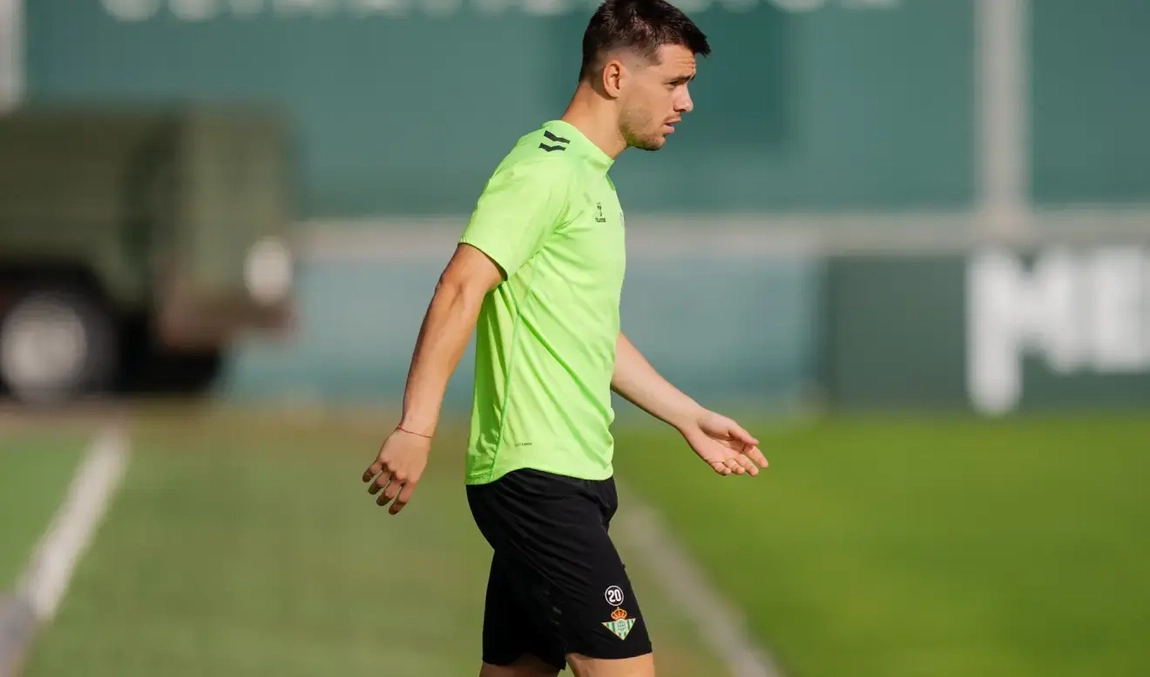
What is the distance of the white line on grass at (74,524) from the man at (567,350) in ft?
15.5

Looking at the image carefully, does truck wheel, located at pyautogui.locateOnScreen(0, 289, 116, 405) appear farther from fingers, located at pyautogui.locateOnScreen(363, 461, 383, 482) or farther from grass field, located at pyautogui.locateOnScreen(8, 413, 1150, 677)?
fingers, located at pyautogui.locateOnScreen(363, 461, 383, 482)

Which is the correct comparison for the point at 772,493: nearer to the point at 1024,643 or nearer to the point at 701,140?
the point at 1024,643

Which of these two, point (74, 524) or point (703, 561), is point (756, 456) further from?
point (74, 524)

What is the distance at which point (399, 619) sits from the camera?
9.62 metres

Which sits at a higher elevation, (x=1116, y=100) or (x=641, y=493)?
(x=1116, y=100)

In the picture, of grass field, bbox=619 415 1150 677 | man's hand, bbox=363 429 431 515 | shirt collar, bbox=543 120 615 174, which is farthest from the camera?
grass field, bbox=619 415 1150 677

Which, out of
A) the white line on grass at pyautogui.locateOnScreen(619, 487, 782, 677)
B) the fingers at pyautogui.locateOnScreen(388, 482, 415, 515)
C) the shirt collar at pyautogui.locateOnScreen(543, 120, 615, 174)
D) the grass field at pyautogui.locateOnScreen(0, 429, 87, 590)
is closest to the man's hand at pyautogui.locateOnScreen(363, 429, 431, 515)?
the fingers at pyautogui.locateOnScreen(388, 482, 415, 515)

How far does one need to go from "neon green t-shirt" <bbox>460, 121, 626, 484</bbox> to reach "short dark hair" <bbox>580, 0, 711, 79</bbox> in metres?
0.23

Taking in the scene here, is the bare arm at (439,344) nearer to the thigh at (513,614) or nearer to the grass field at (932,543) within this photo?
the thigh at (513,614)

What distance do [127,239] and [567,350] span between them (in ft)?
46.2

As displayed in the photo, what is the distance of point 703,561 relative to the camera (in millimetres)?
11281

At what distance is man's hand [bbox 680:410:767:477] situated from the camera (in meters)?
5.83

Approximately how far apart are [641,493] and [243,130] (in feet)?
21.7

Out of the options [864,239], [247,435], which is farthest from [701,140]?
[247,435]
